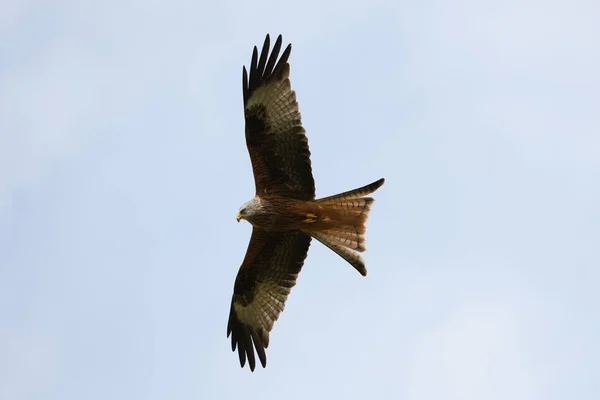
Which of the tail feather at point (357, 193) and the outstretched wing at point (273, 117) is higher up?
the outstretched wing at point (273, 117)

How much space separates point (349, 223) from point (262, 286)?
1629 mm

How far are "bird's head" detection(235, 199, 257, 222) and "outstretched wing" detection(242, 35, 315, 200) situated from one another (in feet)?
1.66

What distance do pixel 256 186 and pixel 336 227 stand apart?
3.77 ft

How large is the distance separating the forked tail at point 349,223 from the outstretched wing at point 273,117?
0.59 m

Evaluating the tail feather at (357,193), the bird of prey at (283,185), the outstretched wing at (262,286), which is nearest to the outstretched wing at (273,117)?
the bird of prey at (283,185)

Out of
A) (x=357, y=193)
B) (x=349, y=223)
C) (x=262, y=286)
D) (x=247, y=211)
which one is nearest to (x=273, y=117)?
(x=247, y=211)

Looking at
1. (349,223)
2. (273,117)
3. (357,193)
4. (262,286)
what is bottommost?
(262,286)

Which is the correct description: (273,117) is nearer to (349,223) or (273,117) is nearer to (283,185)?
(283,185)

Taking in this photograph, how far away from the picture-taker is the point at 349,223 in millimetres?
13797

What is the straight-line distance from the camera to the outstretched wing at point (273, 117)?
13.5 m

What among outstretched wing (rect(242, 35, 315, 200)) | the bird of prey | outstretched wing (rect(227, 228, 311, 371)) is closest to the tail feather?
the bird of prey

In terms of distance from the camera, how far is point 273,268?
14430 mm

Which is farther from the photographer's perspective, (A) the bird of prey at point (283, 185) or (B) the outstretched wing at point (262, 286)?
(B) the outstretched wing at point (262, 286)

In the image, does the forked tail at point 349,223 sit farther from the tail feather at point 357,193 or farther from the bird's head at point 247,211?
the bird's head at point 247,211
